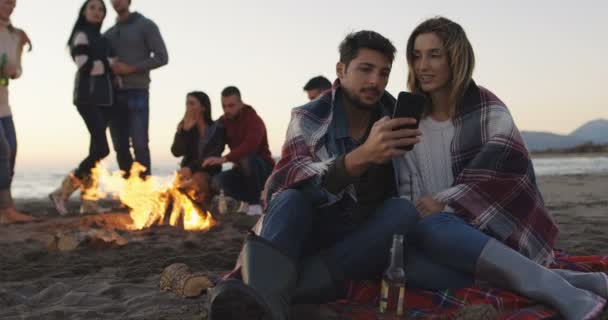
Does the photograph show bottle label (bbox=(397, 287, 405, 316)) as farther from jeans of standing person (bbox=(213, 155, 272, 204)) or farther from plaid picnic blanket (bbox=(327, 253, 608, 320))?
jeans of standing person (bbox=(213, 155, 272, 204))

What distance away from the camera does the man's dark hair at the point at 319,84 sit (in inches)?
267

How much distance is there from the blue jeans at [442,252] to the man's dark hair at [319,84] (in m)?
4.17

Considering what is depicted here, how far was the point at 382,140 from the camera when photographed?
96.7 inches

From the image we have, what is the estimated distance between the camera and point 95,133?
6484mm

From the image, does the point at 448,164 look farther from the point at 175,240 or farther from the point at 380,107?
the point at 175,240

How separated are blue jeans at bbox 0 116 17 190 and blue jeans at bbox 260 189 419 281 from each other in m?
4.24

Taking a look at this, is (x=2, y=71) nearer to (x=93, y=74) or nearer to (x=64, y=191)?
(x=93, y=74)

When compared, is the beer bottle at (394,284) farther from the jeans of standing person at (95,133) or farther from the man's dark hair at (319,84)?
the jeans of standing person at (95,133)

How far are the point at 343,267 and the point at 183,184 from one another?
381 cm

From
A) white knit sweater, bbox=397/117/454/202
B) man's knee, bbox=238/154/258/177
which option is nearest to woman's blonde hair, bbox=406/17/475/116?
white knit sweater, bbox=397/117/454/202

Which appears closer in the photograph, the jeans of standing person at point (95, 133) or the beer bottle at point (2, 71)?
the beer bottle at point (2, 71)

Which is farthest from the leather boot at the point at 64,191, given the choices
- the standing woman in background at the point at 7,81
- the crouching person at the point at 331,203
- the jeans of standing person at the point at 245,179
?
the crouching person at the point at 331,203

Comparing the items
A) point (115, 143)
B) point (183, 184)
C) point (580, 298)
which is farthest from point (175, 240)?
point (580, 298)

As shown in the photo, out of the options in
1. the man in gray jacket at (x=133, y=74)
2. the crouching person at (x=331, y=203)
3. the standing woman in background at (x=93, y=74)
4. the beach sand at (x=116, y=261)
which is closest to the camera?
the crouching person at (x=331, y=203)
